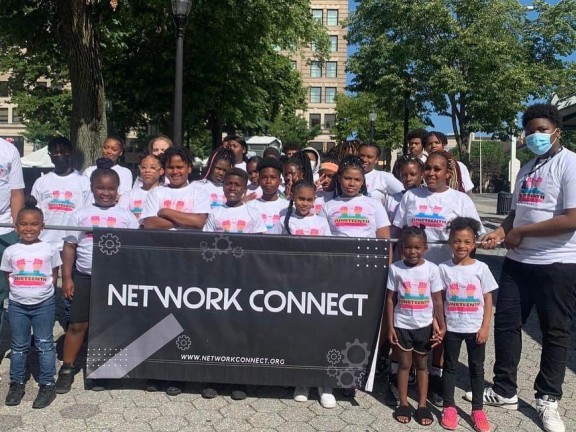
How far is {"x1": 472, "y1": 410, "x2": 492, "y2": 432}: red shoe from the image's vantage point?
3.91 m

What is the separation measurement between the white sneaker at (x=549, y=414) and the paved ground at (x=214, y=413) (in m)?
0.08

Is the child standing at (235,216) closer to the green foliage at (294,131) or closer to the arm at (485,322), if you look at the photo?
the arm at (485,322)

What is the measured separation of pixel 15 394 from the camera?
13.8 feet

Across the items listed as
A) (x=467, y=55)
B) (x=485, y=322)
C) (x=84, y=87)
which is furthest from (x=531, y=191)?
(x=467, y=55)

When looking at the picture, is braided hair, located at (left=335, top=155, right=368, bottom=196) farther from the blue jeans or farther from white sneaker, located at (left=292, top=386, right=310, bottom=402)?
the blue jeans

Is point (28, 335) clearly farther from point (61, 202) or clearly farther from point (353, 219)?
point (353, 219)

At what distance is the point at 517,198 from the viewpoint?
4262mm

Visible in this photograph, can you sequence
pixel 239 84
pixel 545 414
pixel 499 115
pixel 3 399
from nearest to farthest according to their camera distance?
pixel 545 414
pixel 3 399
pixel 239 84
pixel 499 115

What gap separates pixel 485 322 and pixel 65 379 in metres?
3.05

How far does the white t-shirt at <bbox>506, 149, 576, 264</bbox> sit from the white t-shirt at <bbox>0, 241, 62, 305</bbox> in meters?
3.31

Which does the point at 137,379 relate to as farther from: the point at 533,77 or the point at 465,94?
the point at 533,77

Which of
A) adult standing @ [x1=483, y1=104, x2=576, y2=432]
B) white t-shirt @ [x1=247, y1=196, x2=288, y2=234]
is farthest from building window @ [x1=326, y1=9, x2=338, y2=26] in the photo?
adult standing @ [x1=483, y1=104, x2=576, y2=432]

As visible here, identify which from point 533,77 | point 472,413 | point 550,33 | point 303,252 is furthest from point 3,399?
point 550,33

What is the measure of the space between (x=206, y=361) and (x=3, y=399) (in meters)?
1.46
